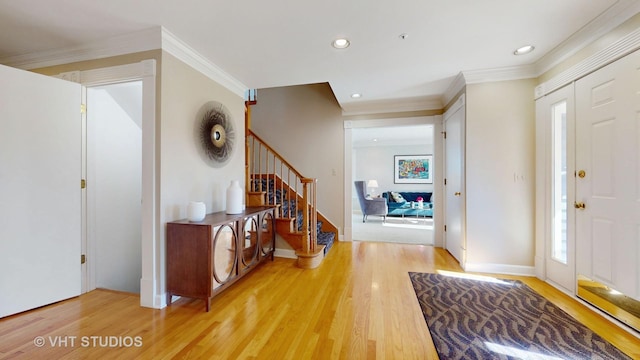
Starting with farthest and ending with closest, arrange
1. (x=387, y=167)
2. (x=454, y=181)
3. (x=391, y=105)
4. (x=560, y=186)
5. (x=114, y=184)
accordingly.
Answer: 1. (x=387, y=167)
2. (x=391, y=105)
3. (x=454, y=181)
4. (x=114, y=184)
5. (x=560, y=186)

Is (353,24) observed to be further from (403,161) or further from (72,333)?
(403,161)

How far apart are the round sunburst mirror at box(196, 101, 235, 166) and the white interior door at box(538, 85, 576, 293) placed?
351 centimetres

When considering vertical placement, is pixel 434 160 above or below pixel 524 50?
below

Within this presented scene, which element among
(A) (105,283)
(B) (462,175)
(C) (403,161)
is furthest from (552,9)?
(C) (403,161)

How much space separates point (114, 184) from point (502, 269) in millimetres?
4696

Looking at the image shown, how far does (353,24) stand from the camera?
6.35ft

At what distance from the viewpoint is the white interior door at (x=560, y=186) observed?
221 cm

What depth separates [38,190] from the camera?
2.02 metres

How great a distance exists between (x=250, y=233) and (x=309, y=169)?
1954 millimetres

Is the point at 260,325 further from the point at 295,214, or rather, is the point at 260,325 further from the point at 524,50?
the point at 524,50

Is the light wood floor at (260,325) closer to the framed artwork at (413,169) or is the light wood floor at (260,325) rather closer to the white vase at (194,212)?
the white vase at (194,212)

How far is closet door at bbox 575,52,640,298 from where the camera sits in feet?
5.58

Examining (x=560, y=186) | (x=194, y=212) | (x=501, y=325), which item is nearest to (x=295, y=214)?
(x=194, y=212)

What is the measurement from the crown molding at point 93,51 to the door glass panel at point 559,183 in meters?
3.82
